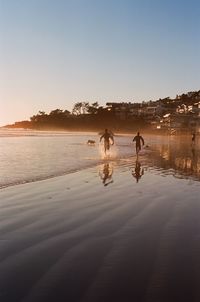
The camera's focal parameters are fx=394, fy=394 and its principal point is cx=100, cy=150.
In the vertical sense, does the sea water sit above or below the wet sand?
below

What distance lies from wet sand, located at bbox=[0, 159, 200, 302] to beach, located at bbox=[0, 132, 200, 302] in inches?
0.5

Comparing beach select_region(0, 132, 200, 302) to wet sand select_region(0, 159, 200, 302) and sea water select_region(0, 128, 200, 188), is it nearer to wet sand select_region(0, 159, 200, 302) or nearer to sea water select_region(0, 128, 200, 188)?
wet sand select_region(0, 159, 200, 302)

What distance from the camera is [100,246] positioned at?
7.01 meters

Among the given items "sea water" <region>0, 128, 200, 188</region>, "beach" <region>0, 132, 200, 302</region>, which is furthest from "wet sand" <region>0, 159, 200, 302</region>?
"sea water" <region>0, 128, 200, 188</region>

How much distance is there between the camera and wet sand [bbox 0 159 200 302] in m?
5.06

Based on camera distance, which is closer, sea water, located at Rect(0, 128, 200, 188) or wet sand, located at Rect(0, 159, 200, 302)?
wet sand, located at Rect(0, 159, 200, 302)

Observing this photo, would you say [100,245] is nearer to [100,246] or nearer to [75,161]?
[100,246]

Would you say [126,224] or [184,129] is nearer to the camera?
[126,224]

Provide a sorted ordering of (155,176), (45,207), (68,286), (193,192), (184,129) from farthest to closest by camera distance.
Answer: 1. (184,129)
2. (155,176)
3. (193,192)
4. (45,207)
5. (68,286)

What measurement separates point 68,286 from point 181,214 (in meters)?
5.22

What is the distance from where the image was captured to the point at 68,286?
16.9 feet

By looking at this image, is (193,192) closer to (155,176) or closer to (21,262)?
(155,176)

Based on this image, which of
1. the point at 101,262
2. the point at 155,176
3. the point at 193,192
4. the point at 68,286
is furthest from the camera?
the point at 155,176

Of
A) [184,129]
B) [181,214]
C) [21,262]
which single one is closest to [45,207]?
[181,214]
